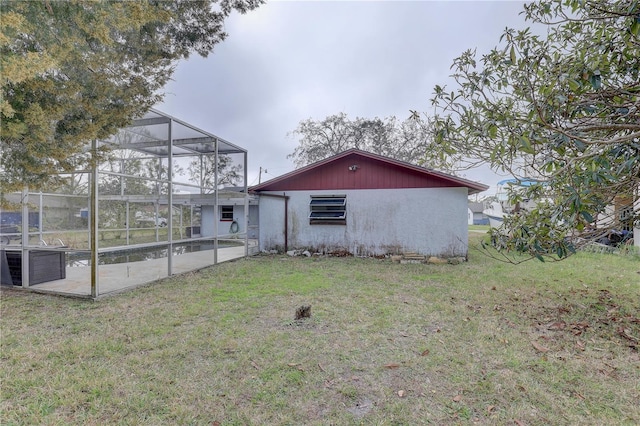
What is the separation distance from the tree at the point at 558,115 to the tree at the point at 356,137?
1675cm

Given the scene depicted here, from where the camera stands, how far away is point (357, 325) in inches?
150

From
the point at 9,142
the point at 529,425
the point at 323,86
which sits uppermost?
the point at 323,86

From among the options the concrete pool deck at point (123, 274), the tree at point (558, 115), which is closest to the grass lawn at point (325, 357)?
the concrete pool deck at point (123, 274)

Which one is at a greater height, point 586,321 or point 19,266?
point 19,266

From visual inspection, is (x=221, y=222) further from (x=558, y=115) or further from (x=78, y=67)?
(x=558, y=115)

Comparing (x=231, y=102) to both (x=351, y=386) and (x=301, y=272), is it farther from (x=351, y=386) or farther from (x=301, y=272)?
(x=351, y=386)

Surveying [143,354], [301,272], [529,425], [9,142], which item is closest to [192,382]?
[143,354]

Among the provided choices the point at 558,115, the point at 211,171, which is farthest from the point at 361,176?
the point at 558,115

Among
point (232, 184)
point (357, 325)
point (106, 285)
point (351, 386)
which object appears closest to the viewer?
point (351, 386)

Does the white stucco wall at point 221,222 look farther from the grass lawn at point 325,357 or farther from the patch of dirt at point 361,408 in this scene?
the patch of dirt at point 361,408

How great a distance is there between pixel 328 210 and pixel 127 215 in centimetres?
561

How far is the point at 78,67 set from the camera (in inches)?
133

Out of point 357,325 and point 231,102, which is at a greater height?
Result: point 231,102

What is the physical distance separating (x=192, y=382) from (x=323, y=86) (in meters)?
13.6
